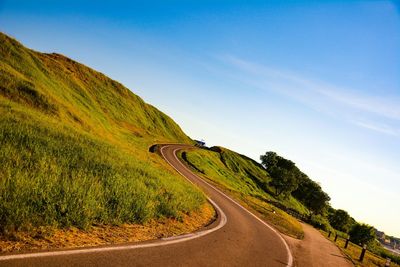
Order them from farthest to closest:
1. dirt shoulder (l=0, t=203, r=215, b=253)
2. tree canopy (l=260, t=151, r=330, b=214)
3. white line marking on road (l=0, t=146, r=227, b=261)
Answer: tree canopy (l=260, t=151, r=330, b=214) < dirt shoulder (l=0, t=203, r=215, b=253) < white line marking on road (l=0, t=146, r=227, b=261)

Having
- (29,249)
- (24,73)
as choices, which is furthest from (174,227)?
(24,73)

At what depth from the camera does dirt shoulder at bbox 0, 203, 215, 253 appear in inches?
247

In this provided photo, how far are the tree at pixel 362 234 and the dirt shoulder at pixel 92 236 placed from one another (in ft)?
316

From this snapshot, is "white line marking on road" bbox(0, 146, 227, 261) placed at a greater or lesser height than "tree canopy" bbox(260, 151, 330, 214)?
lesser

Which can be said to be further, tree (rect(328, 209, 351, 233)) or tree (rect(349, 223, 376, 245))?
tree (rect(328, 209, 351, 233))

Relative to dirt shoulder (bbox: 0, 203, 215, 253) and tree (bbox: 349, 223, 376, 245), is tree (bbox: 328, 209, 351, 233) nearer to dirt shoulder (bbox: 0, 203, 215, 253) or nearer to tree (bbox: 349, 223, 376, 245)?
tree (bbox: 349, 223, 376, 245)

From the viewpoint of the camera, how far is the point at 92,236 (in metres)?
8.04

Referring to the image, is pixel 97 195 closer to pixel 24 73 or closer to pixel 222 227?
pixel 222 227

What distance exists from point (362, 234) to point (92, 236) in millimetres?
104218

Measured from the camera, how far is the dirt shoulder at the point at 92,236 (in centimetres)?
627

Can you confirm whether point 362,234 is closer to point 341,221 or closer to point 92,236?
point 341,221

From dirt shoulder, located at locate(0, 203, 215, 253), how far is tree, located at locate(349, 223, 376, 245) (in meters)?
96.5

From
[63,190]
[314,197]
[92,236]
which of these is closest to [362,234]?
[314,197]

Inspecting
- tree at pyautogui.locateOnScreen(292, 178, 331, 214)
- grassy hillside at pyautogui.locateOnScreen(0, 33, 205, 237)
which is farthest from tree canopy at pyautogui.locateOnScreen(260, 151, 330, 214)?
grassy hillside at pyautogui.locateOnScreen(0, 33, 205, 237)
